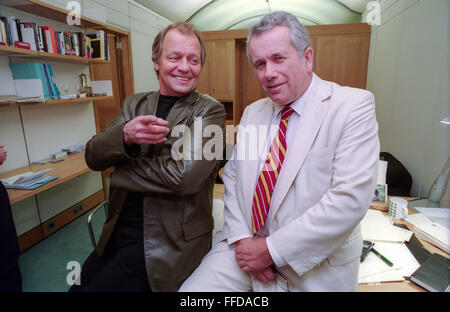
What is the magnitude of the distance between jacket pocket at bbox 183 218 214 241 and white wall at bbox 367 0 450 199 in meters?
2.14

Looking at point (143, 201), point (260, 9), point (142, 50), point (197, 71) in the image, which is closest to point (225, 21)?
point (260, 9)

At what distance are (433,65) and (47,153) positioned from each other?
416cm

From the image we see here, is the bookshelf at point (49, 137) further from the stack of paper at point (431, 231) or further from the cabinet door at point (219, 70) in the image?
the stack of paper at point (431, 231)

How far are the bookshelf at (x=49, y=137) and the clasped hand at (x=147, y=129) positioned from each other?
158 centimetres

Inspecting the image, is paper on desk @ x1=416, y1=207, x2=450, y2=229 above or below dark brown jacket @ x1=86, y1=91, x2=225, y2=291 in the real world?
below

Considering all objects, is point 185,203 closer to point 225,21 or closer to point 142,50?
point 142,50

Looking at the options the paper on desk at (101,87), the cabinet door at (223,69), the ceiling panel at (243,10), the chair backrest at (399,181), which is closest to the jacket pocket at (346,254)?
the chair backrest at (399,181)

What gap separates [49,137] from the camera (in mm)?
3141

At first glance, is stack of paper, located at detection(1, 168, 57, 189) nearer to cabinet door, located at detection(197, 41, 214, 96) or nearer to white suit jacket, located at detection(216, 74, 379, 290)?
white suit jacket, located at detection(216, 74, 379, 290)

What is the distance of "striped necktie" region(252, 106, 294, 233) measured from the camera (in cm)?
118

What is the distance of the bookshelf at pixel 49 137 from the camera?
2576 mm

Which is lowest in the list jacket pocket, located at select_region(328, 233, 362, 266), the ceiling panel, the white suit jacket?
jacket pocket, located at select_region(328, 233, 362, 266)
